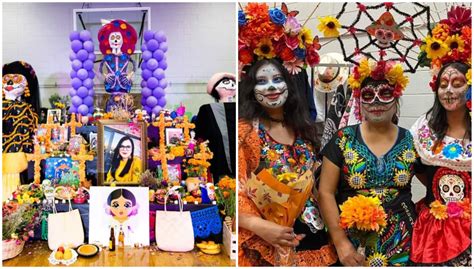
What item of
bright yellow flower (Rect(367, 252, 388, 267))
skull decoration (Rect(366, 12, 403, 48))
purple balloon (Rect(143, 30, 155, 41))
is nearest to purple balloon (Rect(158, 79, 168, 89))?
purple balloon (Rect(143, 30, 155, 41))

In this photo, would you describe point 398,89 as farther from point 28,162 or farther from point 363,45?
point 28,162

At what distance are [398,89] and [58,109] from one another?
1.81 metres

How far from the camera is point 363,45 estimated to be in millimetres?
2111

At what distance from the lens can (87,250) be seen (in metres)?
2.35

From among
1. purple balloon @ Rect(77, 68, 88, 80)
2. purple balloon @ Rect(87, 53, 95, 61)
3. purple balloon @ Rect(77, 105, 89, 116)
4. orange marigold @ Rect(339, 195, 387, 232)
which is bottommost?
orange marigold @ Rect(339, 195, 387, 232)

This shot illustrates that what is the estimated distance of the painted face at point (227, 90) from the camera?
2.67 meters

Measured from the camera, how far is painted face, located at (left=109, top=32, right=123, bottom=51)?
2.66m

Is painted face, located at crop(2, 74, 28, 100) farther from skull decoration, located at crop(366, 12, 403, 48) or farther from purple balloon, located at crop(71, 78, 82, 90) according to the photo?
skull decoration, located at crop(366, 12, 403, 48)

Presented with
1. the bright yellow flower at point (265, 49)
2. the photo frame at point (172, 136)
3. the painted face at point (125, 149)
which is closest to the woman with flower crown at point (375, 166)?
the bright yellow flower at point (265, 49)

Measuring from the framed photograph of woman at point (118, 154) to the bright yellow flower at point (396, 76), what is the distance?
1.27 meters

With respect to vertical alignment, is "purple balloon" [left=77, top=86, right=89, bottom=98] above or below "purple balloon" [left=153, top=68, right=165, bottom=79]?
below

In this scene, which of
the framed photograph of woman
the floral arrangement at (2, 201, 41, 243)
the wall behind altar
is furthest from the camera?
the wall behind altar

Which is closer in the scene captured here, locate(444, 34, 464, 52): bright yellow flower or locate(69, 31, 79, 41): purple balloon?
locate(444, 34, 464, 52): bright yellow flower

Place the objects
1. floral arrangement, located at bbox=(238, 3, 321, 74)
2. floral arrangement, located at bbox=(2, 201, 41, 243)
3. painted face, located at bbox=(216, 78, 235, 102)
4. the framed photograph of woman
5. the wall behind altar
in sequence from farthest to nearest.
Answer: painted face, located at bbox=(216, 78, 235, 102), the wall behind altar, the framed photograph of woman, floral arrangement, located at bbox=(2, 201, 41, 243), floral arrangement, located at bbox=(238, 3, 321, 74)
